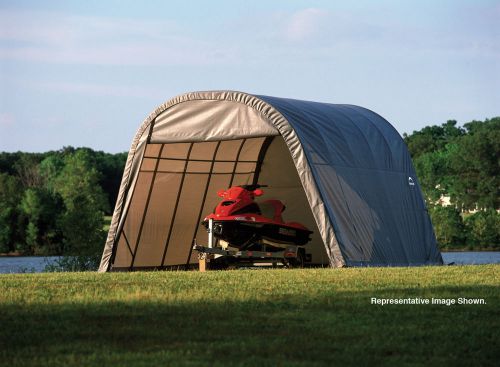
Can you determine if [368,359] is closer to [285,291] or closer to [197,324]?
[197,324]

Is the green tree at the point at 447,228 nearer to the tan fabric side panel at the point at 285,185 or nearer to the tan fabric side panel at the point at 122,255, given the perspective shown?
the tan fabric side panel at the point at 285,185

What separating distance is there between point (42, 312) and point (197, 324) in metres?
1.85

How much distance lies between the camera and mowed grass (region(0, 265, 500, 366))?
8.26m

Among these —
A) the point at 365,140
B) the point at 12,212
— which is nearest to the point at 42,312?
the point at 365,140

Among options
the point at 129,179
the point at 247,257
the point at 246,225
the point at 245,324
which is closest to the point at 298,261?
the point at 247,257

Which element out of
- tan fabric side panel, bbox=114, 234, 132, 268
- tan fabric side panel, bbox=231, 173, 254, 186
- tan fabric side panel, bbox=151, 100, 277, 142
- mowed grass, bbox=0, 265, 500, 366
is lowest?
tan fabric side panel, bbox=114, 234, 132, 268

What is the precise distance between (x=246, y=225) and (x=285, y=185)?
4057 mm

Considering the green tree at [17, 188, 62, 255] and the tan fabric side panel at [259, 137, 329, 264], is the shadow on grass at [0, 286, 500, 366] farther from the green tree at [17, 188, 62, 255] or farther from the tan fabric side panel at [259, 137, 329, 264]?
the green tree at [17, 188, 62, 255]

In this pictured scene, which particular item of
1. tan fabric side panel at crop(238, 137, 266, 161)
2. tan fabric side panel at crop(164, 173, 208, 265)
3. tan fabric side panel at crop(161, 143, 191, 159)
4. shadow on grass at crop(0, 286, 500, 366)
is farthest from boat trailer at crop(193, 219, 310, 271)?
shadow on grass at crop(0, 286, 500, 366)

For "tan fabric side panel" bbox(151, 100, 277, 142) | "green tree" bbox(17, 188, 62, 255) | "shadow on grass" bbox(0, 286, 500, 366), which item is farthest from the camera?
"green tree" bbox(17, 188, 62, 255)

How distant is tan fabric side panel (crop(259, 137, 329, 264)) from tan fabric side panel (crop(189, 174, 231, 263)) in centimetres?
97

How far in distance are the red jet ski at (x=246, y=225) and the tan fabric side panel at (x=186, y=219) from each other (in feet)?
7.55

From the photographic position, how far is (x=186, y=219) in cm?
2547

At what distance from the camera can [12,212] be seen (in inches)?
2761
